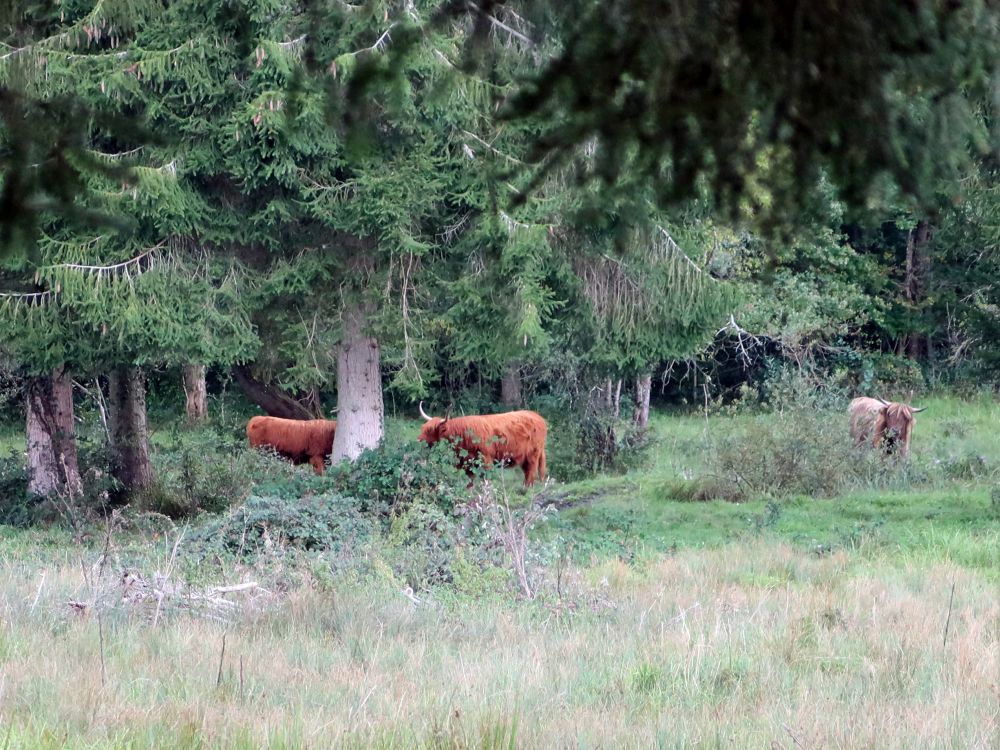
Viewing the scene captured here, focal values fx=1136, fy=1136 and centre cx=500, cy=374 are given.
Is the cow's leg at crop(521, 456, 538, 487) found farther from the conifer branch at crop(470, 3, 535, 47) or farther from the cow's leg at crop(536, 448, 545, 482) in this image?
the conifer branch at crop(470, 3, 535, 47)

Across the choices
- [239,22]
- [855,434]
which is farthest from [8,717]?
[855,434]

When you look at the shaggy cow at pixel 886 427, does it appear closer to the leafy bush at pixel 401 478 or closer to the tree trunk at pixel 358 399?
the leafy bush at pixel 401 478

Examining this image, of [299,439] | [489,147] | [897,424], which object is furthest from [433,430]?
[897,424]

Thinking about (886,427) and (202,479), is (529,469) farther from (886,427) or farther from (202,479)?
(886,427)

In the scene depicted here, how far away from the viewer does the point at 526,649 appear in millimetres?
6047

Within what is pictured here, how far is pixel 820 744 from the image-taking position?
174 inches

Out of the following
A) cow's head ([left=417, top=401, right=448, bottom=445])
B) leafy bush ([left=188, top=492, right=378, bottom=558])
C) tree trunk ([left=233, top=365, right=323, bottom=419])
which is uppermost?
tree trunk ([left=233, top=365, right=323, bottom=419])

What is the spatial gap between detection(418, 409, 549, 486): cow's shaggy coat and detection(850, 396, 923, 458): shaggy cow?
5.03 metres

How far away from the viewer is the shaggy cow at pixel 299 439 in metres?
20.9

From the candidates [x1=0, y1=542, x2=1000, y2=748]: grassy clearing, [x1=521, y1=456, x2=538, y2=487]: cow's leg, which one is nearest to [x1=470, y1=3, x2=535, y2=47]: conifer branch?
[x1=0, y1=542, x2=1000, y2=748]: grassy clearing

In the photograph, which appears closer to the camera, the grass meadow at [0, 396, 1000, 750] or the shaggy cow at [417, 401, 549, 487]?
the grass meadow at [0, 396, 1000, 750]

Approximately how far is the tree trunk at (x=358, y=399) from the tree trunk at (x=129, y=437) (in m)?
2.99

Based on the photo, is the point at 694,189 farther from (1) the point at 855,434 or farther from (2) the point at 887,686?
(1) the point at 855,434

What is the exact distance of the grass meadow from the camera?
14.9 feet
